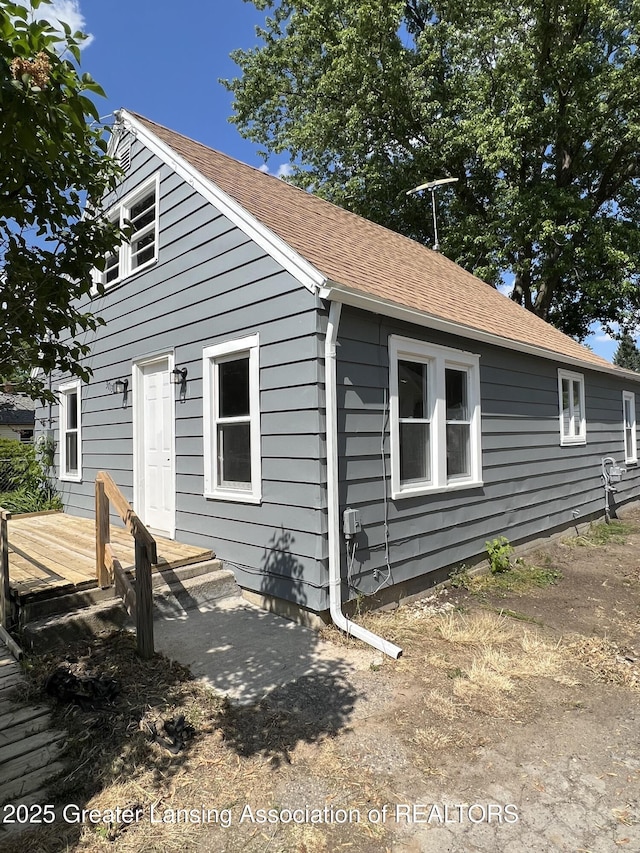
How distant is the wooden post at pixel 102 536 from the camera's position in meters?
4.57

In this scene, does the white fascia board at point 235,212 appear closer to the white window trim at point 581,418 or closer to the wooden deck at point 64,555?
the wooden deck at point 64,555

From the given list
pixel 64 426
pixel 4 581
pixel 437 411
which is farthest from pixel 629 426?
pixel 4 581

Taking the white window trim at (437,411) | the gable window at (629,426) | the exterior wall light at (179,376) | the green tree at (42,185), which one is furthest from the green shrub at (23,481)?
the gable window at (629,426)

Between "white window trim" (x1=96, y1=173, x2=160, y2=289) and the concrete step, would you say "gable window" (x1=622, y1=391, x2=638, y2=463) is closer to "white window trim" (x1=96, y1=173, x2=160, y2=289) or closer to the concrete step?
the concrete step

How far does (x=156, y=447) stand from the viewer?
677 centimetres

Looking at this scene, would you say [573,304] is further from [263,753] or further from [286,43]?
[263,753]

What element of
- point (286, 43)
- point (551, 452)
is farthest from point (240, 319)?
point (286, 43)

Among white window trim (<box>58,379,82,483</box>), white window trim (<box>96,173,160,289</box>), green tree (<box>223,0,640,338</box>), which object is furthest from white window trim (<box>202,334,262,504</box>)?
green tree (<box>223,0,640,338</box>)

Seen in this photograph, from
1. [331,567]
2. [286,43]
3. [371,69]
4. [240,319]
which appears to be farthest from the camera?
[286,43]

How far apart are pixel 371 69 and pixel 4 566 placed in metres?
16.7

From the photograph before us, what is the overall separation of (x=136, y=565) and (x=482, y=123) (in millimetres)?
15254

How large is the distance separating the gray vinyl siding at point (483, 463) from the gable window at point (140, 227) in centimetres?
375

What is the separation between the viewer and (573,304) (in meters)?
19.8

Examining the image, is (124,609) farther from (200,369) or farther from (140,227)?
(140,227)
